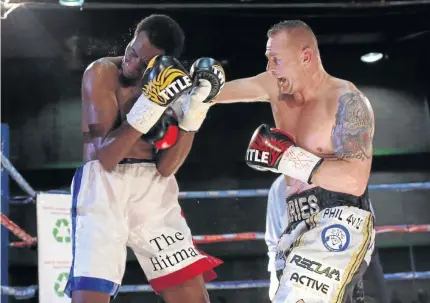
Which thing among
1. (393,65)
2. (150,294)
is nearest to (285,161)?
(150,294)

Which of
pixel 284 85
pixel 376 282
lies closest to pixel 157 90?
pixel 284 85

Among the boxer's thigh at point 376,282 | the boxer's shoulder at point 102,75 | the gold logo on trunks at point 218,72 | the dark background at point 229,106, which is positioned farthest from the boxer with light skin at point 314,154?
the dark background at point 229,106

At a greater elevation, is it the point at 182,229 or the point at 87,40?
the point at 87,40

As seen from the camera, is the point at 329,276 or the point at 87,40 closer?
the point at 329,276

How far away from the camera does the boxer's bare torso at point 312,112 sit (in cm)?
157

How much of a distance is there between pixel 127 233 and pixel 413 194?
3343 mm

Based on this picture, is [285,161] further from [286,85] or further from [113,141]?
[113,141]

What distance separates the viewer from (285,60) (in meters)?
1.62

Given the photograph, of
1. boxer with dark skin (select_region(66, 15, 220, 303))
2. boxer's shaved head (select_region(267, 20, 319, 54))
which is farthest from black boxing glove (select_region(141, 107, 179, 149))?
boxer's shaved head (select_region(267, 20, 319, 54))

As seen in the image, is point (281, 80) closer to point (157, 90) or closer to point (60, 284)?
point (157, 90)

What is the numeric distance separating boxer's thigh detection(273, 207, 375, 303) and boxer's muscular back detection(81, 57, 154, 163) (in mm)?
561

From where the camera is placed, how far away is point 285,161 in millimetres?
1519

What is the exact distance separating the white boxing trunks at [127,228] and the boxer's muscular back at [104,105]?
5 cm

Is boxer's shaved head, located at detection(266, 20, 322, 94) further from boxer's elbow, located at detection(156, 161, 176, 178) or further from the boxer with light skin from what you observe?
boxer's elbow, located at detection(156, 161, 176, 178)
